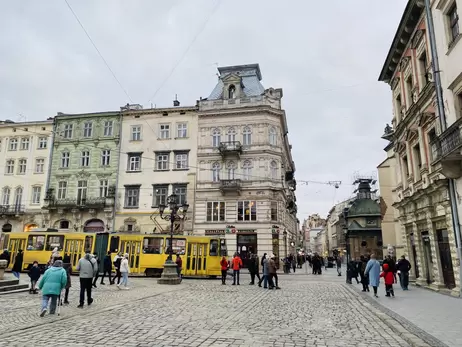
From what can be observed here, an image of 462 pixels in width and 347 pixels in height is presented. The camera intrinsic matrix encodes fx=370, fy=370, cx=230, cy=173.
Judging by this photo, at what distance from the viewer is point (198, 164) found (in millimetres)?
38531

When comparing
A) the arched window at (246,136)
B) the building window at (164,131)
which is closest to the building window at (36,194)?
the building window at (164,131)

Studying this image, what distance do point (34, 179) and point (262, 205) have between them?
26.2 metres

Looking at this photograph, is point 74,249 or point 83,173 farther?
point 83,173

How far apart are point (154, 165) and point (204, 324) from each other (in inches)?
1252

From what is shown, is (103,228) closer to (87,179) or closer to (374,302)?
(87,179)

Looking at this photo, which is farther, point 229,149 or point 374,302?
point 229,149

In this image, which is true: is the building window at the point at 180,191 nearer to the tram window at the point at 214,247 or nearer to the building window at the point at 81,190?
the building window at the point at 81,190

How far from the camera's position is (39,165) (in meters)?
42.6

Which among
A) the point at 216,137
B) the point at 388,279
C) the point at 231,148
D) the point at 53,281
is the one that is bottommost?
the point at 388,279

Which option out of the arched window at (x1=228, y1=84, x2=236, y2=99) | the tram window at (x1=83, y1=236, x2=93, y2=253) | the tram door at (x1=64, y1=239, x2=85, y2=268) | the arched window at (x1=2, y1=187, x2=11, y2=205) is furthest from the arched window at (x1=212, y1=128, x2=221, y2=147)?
the arched window at (x1=2, y1=187, x2=11, y2=205)

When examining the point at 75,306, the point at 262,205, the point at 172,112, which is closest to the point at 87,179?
the point at 172,112

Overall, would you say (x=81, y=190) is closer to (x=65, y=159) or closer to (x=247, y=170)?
(x=65, y=159)

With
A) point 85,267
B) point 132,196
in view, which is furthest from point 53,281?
point 132,196

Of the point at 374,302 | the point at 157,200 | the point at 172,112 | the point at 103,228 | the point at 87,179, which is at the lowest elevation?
the point at 374,302
